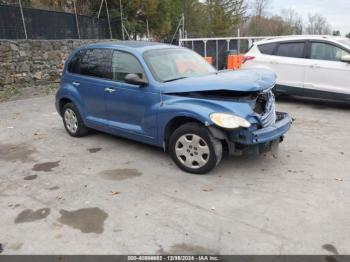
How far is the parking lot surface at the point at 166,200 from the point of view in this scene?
11.0 ft

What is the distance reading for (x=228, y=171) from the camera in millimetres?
4961

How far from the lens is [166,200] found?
420 cm

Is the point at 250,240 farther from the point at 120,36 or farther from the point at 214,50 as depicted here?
the point at 120,36

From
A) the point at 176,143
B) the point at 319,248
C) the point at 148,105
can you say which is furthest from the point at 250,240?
the point at 148,105

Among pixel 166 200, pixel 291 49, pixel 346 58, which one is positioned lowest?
pixel 166 200

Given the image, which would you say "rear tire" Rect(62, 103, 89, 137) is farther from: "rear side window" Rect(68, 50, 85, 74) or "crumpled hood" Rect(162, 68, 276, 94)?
"crumpled hood" Rect(162, 68, 276, 94)

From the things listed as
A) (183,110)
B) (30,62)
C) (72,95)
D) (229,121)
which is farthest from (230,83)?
(30,62)

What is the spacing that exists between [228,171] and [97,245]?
7.37 ft

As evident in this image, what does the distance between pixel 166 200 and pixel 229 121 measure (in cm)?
124

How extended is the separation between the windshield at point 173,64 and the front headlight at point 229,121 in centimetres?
115

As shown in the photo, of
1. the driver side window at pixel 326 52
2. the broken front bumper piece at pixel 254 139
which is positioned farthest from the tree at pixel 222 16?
the broken front bumper piece at pixel 254 139

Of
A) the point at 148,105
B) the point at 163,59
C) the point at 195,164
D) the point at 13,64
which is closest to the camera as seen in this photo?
the point at 195,164

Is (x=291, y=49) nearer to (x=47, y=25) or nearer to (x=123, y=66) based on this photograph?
(x=123, y=66)

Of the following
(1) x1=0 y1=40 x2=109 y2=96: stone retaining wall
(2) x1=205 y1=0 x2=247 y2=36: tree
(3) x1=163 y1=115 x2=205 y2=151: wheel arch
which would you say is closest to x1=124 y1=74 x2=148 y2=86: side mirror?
(3) x1=163 y1=115 x2=205 y2=151: wheel arch
